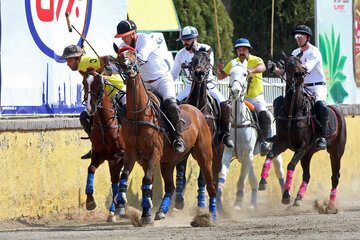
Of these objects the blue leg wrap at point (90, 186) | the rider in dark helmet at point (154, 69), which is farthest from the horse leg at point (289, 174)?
the blue leg wrap at point (90, 186)

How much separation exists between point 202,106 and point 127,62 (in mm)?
2879

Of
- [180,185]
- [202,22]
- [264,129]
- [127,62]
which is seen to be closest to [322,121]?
[264,129]

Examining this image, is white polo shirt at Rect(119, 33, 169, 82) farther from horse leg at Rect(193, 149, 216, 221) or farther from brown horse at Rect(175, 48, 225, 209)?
horse leg at Rect(193, 149, 216, 221)

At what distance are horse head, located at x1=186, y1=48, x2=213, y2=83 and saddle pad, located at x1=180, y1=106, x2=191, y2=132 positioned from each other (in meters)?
1.04

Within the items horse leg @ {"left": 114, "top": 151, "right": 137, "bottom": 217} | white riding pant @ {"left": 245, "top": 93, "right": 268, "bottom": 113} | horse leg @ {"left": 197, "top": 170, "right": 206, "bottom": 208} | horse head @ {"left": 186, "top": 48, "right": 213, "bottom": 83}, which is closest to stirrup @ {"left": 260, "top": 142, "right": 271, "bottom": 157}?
white riding pant @ {"left": 245, "top": 93, "right": 268, "bottom": 113}

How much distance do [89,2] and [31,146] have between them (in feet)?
9.23

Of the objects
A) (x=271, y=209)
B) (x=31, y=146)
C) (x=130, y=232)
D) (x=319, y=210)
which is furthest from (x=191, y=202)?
(x=130, y=232)

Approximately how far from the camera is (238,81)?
586 inches

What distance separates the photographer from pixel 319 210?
15242 millimetres

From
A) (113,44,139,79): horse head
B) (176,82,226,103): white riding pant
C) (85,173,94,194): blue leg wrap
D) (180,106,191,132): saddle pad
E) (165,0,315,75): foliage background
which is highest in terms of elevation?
(165,0,315,75): foliage background

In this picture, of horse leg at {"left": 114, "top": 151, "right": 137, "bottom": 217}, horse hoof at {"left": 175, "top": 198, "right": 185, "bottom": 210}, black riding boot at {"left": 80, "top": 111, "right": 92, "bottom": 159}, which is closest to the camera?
horse leg at {"left": 114, "top": 151, "right": 137, "bottom": 217}

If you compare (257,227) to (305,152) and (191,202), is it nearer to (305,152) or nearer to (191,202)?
(305,152)

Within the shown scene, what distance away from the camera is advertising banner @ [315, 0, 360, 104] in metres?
20.5

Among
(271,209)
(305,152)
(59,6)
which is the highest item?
(59,6)
